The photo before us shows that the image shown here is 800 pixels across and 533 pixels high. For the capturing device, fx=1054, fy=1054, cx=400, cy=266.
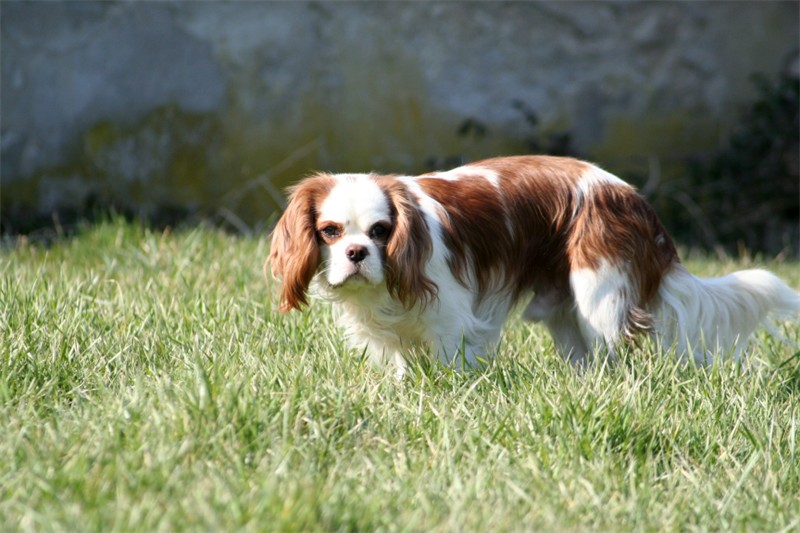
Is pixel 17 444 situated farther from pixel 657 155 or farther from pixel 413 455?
pixel 657 155

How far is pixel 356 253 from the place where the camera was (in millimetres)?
3541

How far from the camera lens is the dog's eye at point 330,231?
363 cm

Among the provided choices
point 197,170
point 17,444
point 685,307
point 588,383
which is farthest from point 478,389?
point 197,170

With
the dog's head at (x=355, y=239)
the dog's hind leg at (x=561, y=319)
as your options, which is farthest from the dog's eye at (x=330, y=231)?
the dog's hind leg at (x=561, y=319)

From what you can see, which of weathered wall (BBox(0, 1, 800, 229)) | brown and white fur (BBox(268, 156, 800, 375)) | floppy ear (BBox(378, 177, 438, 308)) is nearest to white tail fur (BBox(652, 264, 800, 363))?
brown and white fur (BBox(268, 156, 800, 375))

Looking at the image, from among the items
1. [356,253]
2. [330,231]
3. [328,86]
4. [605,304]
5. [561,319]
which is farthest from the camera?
[328,86]

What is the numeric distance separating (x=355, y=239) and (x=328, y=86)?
4.06m

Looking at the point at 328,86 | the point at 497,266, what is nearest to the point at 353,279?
the point at 497,266

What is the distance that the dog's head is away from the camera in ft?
11.7

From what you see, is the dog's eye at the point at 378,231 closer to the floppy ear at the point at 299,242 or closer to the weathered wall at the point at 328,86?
the floppy ear at the point at 299,242

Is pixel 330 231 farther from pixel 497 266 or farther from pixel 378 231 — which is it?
pixel 497 266

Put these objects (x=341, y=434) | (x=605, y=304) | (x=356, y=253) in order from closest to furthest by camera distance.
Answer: (x=341, y=434) → (x=356, y=253) → (x=605, y=304)

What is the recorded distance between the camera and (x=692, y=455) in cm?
313

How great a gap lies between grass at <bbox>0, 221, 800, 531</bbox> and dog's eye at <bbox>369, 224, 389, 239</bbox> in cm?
45
